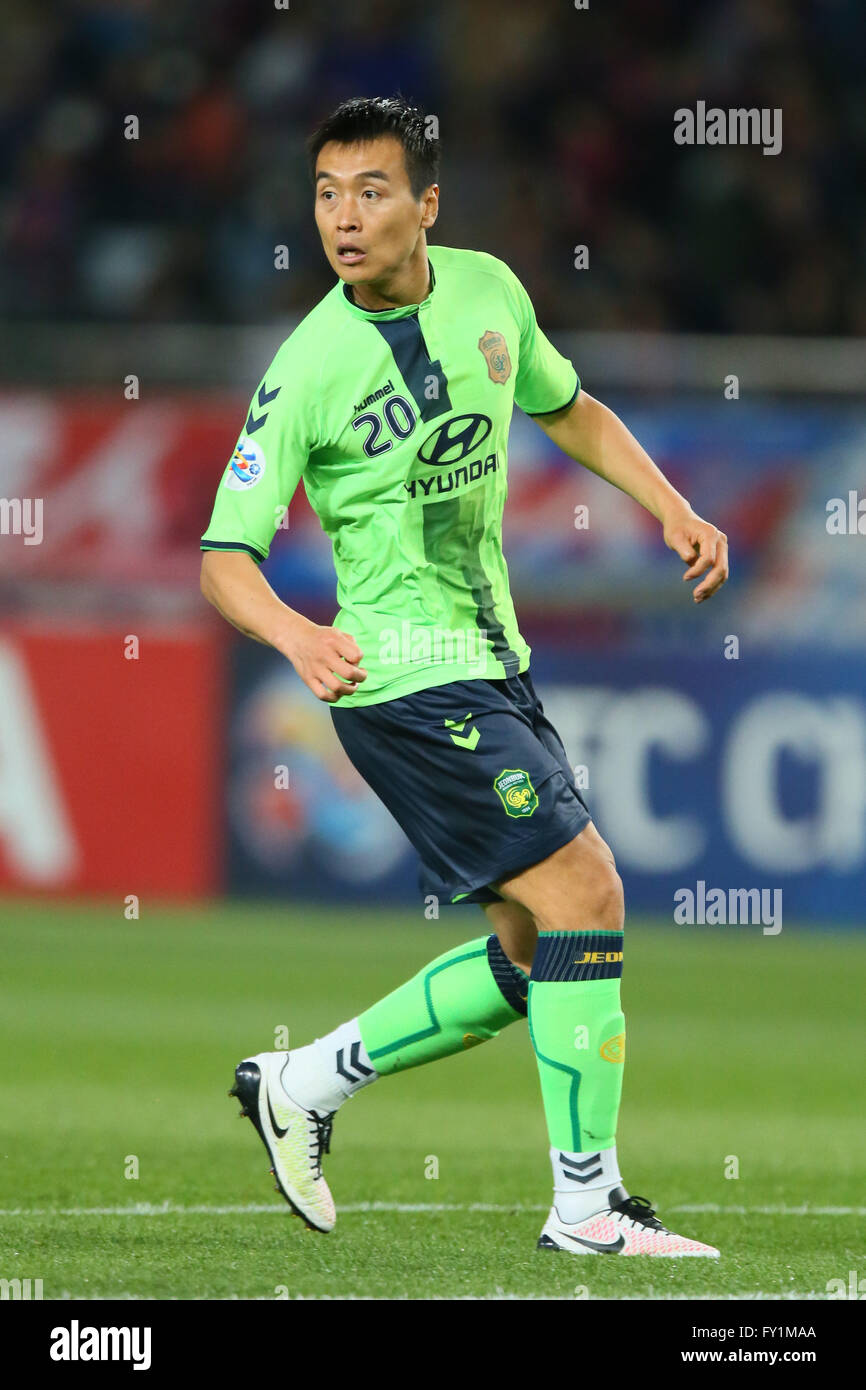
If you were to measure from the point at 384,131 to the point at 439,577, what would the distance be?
0.92 m

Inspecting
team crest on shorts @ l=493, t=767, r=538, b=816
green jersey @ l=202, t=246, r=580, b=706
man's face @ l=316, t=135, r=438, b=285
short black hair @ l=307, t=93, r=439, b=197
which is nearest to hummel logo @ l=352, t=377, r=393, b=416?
green jersey @ l=202, t=246, r=580, b=706

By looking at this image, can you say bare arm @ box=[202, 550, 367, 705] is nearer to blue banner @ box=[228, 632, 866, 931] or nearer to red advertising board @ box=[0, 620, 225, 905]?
blue banner @ box=[228, 632, 866, 931]

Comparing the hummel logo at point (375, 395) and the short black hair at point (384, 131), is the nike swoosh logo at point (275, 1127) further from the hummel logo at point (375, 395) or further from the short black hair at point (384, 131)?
the short black hair at point (384, 131)

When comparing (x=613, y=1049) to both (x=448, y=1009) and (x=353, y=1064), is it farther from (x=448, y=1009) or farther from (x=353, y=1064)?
(x=353, y=1064)

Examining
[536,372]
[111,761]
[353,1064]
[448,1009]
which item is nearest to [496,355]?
[536,372]

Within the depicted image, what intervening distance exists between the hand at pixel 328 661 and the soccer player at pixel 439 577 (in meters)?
0.32

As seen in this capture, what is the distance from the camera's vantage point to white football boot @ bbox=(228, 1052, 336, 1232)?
470 cm

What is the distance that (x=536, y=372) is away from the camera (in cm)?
483

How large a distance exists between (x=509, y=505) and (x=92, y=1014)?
413 cm

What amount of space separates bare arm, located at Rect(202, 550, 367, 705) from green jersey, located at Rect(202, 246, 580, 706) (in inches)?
4.7

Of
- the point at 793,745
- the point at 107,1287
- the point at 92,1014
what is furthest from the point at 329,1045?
the point at 793,745

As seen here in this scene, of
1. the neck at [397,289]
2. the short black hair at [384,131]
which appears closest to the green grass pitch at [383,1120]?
the neck at [397,289]

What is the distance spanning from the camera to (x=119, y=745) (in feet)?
38.3

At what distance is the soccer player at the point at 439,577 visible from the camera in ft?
14.3
